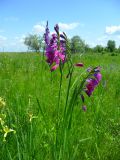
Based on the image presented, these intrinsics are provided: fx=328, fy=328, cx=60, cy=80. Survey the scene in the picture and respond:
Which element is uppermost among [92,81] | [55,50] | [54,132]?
[55,50]

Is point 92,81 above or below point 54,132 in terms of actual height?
above

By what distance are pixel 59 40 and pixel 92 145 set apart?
4.05 ft

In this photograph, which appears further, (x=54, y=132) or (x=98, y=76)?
(x=54, y=132)

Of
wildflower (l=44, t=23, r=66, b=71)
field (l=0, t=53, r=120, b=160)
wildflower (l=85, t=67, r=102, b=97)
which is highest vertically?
wildflower (l=44, t=23, r=66, b=71)

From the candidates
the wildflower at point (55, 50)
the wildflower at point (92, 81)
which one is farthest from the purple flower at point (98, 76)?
the wildflower at point (55, 50)

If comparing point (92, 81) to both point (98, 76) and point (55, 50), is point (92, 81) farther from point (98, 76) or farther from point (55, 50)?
point (55, 50)

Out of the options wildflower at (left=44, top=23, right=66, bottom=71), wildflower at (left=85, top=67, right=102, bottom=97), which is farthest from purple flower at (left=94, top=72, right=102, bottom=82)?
wildflower at (left=44, top=23, right=66, bottom=71)

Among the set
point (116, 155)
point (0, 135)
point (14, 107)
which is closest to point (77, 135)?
point (116, 155)

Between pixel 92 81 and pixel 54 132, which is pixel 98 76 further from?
pixel 54 132

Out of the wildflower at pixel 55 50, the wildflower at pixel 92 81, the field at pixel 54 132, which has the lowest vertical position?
the field at pixel 54 132

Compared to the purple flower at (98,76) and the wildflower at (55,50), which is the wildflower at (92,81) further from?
the wildflower at (55,50)

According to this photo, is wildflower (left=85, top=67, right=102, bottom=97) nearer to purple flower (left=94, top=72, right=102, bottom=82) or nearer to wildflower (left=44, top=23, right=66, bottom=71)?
purple flower (left=94, top=72, right=102, bottom=82)

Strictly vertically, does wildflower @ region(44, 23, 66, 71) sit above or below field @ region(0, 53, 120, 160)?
above

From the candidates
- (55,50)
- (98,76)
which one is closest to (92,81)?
(98,76)
